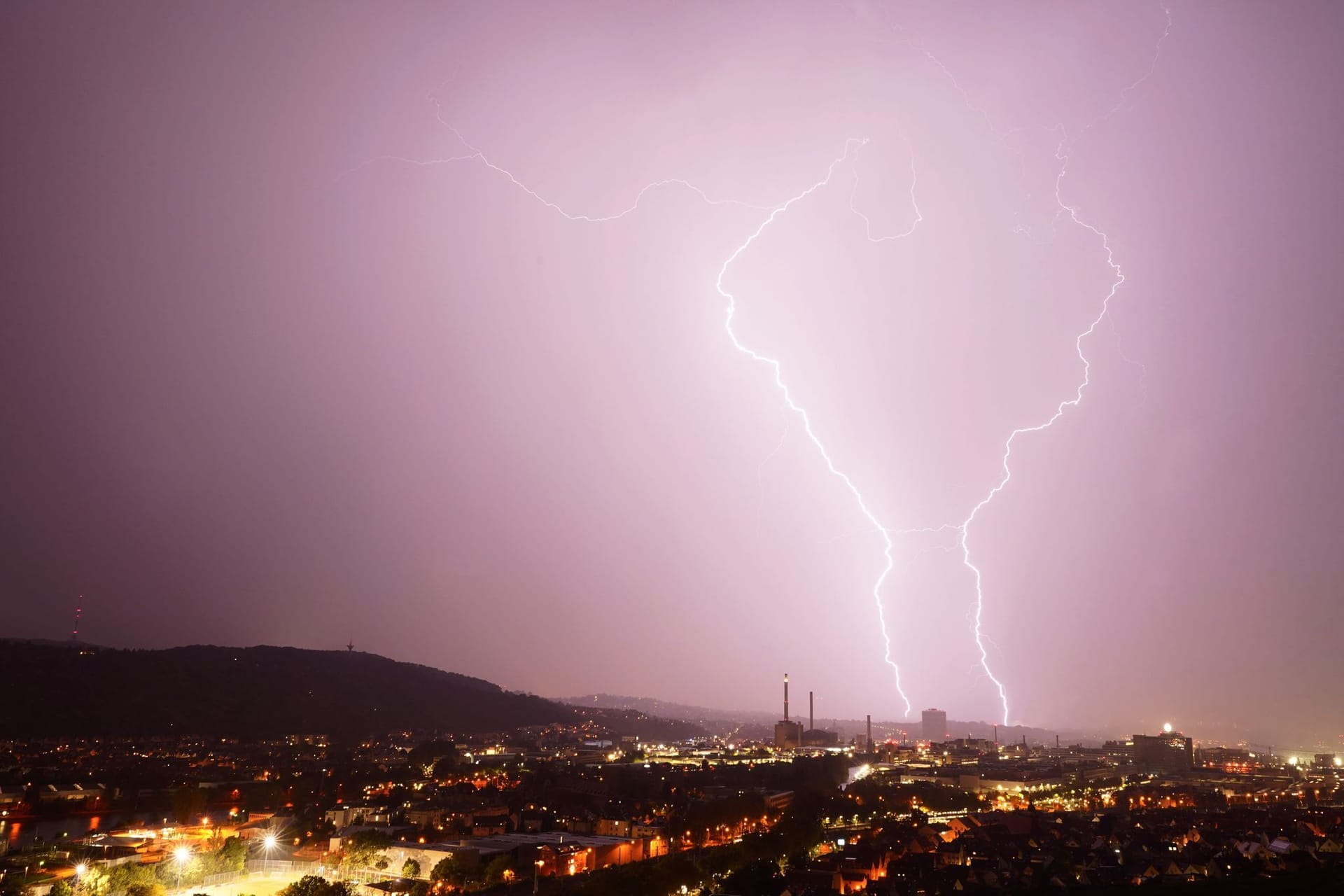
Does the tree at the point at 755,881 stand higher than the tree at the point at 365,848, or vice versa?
the tree at the point at 755,881

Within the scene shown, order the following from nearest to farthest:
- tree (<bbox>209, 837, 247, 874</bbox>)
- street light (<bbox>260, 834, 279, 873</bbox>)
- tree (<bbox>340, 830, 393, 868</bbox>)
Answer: tree (<bbox>209, 837, 247, 874</bbox>) → tree (<bbox>340, 830, 393, 868</bbox>) → street light (<bbox>260, 834, 279, 873</bbox>)

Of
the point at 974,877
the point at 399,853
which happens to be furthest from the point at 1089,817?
the point at 399,853

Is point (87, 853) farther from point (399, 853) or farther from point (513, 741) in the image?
point (513, 741)

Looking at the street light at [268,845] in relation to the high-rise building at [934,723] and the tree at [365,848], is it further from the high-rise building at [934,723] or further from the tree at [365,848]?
the high-rise building at [934,723]

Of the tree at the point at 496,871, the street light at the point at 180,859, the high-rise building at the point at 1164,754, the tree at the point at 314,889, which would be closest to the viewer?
the tree at the point at 314,889

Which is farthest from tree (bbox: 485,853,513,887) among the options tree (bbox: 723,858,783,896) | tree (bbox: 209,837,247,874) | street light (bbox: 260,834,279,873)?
street light (bbox: 260,834,279,873)

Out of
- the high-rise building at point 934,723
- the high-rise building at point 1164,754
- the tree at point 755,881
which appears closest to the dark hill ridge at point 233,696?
the high-rise building at point 934,723

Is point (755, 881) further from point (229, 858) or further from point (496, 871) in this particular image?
point (229, 858)

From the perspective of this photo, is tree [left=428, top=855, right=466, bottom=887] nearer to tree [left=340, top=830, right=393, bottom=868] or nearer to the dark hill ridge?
tree [left=340, top=830, right=393, bottom=868]

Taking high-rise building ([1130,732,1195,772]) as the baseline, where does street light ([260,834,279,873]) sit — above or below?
below
